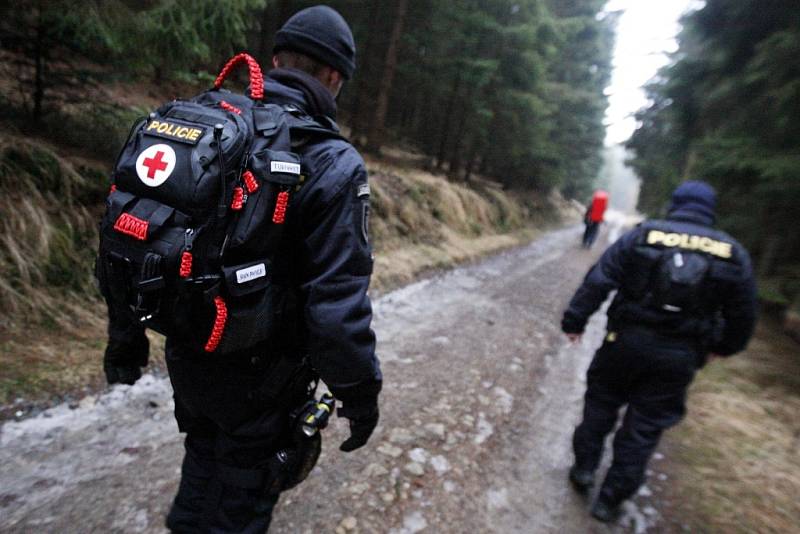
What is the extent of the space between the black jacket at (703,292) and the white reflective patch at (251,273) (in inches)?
97.2

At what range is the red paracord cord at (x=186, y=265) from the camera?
1341 millimetres

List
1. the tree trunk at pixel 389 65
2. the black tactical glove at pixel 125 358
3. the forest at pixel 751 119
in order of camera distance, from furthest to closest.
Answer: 1. the tree trunk at pixel 389 65
2. the forest at pixel 751 119
3. the black tactical glove at pixel 125 358

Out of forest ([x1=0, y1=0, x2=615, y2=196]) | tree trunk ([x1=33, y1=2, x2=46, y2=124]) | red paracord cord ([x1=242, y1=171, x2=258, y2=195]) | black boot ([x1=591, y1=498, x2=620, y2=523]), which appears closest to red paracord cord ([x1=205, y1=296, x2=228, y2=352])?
red paracord cord ([x1=242, y1=171, x2=258, y2=195])

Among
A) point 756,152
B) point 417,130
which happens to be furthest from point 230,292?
point 417,130

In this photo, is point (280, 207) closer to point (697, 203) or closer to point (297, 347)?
point (297, 347)

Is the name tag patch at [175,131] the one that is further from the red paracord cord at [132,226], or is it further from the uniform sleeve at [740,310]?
the uniform sleeve at [740,310]

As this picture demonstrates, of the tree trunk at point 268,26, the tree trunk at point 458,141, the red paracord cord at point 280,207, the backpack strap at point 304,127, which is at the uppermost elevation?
the tree trunk at point 268,26

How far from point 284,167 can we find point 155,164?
41 centimetres

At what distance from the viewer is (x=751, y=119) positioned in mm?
6133

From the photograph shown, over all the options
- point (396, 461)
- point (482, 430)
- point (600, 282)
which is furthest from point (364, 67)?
point (396, 461)

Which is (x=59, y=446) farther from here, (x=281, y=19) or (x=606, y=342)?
(x=281, y=19)

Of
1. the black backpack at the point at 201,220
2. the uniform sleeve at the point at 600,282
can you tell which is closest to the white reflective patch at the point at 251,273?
the black backpack at the point at 201,220

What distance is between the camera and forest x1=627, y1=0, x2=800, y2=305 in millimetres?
5242

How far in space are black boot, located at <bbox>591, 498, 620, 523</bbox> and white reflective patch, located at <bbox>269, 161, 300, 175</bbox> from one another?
2.98 metres
